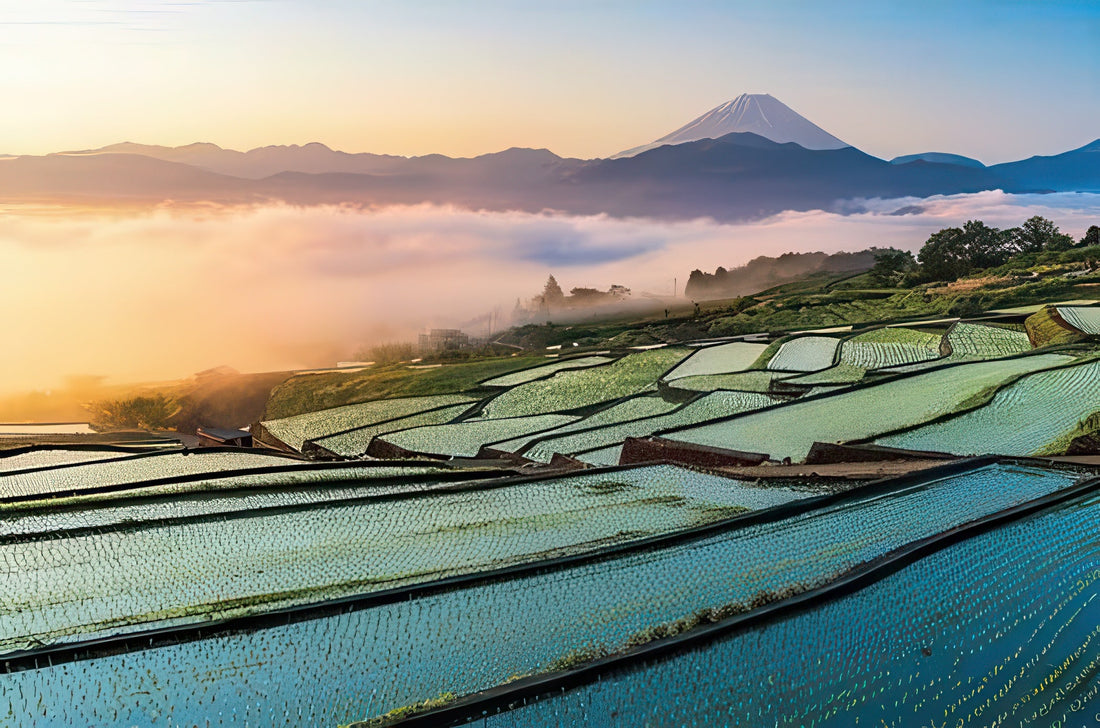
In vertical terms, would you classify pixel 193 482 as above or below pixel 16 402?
above

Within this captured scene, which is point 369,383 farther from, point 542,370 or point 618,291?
point 618,291

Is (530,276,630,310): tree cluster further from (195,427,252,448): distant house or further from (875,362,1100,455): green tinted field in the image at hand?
(875,362,1100,455): green tinted field

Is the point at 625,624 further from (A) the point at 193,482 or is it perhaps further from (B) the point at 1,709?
(A) the point at 193,482

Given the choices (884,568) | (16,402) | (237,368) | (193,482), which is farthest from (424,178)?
(884,568)

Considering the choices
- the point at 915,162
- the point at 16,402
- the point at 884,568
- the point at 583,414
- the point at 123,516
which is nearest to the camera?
the point at 884,568

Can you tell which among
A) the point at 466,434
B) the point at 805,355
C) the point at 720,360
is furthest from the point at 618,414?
the point at 805,355

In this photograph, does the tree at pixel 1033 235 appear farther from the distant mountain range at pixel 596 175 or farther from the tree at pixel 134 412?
the tree at pixel 134 412
